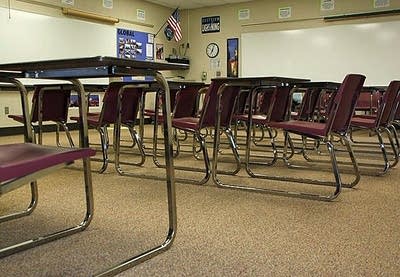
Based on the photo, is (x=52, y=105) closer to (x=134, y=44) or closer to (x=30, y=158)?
(x=30, y=158)

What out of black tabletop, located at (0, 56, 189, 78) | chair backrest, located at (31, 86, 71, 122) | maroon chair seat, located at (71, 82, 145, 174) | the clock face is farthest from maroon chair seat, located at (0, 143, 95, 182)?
the clock face

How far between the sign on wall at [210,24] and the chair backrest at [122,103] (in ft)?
19.8

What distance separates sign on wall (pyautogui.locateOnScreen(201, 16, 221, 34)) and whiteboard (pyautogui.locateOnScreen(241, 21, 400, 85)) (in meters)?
0.68

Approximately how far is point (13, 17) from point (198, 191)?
5.08 metres

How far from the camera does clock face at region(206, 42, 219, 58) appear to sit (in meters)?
9.21

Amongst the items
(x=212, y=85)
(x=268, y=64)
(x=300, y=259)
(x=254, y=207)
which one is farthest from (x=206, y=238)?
(x=268, y=64)

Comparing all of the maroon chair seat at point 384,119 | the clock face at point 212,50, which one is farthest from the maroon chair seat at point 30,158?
the clock face at point 212,50

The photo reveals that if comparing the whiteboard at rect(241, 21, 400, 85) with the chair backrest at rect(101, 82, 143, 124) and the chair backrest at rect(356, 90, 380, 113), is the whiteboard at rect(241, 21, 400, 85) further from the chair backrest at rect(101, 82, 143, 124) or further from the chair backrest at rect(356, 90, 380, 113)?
the chair backrest at rect(101, 82, 143, 124)

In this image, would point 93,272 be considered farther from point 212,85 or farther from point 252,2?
point 252,2

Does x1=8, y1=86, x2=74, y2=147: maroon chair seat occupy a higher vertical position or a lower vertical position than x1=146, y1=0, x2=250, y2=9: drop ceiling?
lower

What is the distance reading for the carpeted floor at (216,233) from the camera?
144 cm

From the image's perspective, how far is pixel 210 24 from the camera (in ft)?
30.2

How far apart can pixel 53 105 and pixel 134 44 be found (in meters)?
5.13

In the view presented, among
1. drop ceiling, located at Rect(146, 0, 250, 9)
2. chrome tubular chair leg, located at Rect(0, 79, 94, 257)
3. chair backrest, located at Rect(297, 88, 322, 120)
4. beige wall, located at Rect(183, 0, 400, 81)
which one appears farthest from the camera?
drop ceiling, located at Rect(146, 0, 250, 9)
